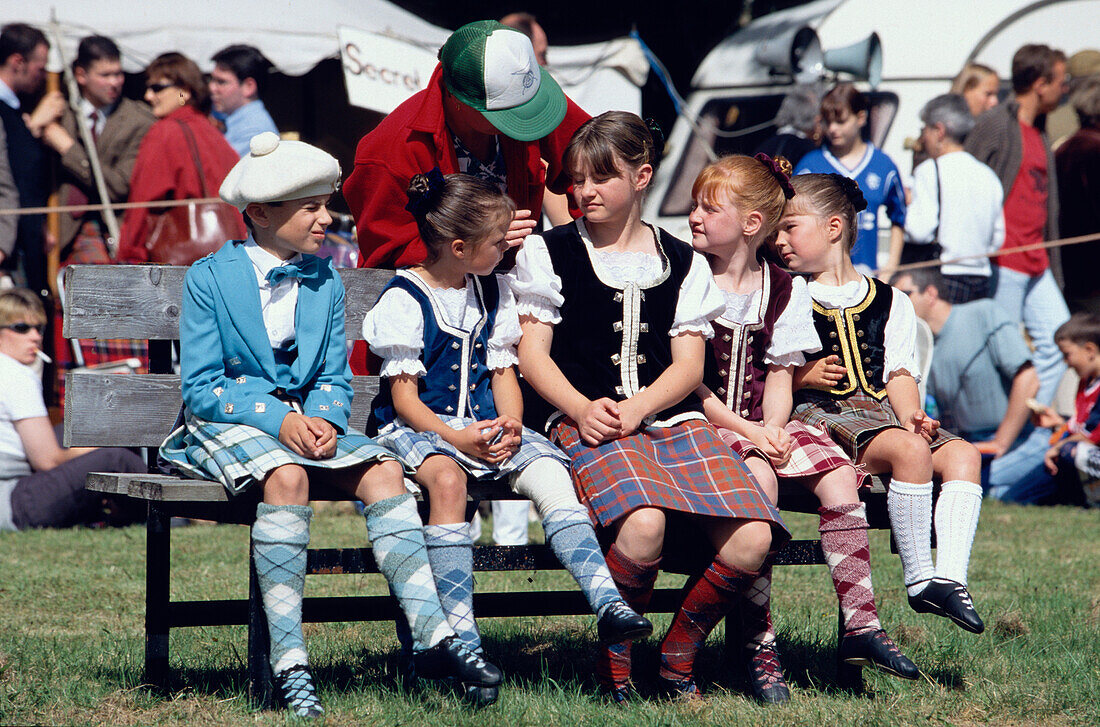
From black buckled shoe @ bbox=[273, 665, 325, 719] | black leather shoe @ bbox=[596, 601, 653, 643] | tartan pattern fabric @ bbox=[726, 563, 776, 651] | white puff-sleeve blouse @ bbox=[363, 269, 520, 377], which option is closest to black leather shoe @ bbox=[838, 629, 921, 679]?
tartan pattern fabric @ bbox=[726, 563, 776, 651]

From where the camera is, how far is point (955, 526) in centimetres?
356

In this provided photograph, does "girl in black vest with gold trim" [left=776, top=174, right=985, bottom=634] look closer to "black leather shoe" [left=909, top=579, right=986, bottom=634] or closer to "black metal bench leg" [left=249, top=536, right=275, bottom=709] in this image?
"black leather shoe" [left=909, top=579, right=986, bottom=634]

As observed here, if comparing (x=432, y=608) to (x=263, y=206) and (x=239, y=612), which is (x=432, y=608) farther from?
(x=263, y=206)

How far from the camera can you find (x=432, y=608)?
3.13 metres

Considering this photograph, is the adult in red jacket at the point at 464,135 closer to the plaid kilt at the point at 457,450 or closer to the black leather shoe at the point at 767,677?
the plaid kilt at the point at 457,450

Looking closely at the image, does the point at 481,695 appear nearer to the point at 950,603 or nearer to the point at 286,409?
the point at 286,409

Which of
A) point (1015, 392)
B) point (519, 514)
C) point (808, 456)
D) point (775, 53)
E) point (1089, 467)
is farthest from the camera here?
point (775, 53)

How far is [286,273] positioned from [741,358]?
4.42ft

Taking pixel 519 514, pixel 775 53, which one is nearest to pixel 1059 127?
pixel 775 53

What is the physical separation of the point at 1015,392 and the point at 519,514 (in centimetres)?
421

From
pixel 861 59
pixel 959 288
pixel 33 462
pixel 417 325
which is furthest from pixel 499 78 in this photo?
pixel 861 59

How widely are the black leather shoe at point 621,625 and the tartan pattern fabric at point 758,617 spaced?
2.10 ft

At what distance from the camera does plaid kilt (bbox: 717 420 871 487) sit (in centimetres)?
353

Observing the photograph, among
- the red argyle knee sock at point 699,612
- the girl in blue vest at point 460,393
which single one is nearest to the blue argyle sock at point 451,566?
the girl in blue vest at point 460,393
